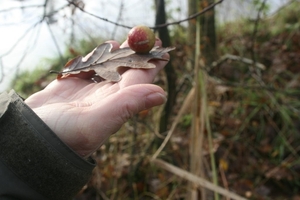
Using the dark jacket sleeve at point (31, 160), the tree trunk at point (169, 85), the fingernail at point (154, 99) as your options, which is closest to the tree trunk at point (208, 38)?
the tree trunk at point (169, 85)

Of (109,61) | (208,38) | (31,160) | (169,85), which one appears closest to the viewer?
(31,160)

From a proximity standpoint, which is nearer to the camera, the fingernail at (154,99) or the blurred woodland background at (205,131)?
the fingernail at (154,99)

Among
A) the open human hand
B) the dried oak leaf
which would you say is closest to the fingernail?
the open human hand

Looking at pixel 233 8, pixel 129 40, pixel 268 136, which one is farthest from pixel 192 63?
pixel 233 8

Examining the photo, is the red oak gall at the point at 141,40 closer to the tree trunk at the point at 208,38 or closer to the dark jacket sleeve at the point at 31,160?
the dark jacket sleeve at the point at 31,160

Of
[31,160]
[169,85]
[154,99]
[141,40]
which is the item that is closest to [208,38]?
[169,85]

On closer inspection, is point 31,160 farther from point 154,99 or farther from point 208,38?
point 208,38
